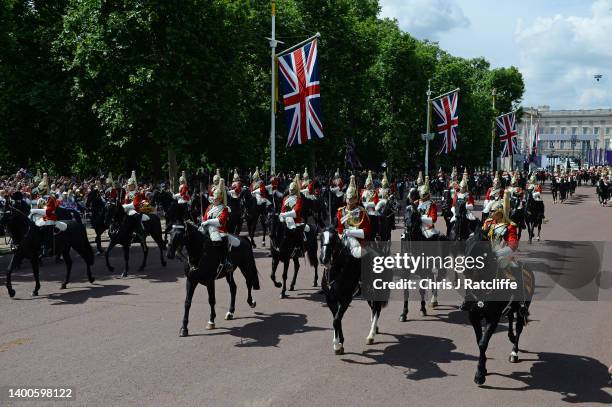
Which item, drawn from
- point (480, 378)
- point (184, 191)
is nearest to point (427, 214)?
point (480, 378)

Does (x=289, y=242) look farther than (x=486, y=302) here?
Yes

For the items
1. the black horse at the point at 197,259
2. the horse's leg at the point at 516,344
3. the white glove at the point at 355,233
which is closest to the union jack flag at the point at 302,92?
the black horse at the point at 197,259

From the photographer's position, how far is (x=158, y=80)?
93.2 feet

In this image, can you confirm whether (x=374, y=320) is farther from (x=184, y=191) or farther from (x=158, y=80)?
(x=158, y=80)

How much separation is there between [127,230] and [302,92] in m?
12.5

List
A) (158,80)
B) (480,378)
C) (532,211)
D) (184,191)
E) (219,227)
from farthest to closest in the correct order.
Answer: (158,80)
(532,211)
(184,191)
(219,227)
(480,378)

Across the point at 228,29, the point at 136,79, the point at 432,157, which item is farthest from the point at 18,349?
the point at 432,157

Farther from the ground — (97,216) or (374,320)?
(97,216)

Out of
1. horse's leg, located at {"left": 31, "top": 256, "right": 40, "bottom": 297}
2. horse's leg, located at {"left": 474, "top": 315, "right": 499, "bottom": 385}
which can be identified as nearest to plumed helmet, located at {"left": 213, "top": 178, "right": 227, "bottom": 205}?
horse's leg, located at {"left": 31, "top": 256, "right": 40, "bottom": 297}

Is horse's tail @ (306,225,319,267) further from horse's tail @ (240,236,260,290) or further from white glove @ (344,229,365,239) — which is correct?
white glove @ (344,229,365,239)

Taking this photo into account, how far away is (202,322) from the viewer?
1165 cm

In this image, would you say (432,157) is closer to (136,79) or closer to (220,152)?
(220,152)

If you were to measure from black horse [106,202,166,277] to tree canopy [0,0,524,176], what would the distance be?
1205 cm

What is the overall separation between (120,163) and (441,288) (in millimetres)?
27222
